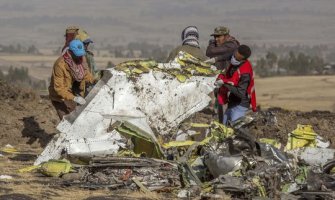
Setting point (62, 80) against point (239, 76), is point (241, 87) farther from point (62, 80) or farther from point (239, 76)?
point (62, 80)

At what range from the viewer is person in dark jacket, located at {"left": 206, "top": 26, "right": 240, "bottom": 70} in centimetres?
1315

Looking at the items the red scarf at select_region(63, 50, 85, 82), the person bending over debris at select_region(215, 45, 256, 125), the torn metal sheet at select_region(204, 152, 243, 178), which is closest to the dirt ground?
the person bending over debris at select_region(215, 45, 256, 125)

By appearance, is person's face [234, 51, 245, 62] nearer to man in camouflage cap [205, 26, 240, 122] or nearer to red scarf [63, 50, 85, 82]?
man in camouflage cap [205, 26, 240, 122]

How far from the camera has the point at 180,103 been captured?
1174 centimetres

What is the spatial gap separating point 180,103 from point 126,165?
6.37ft

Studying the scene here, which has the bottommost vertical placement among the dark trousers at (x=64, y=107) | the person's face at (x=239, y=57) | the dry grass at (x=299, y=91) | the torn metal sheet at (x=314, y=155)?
the dry grass at (x=299, y=91)

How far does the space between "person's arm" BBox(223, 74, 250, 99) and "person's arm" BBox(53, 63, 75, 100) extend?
2273mm

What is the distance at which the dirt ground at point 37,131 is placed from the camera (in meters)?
9.59

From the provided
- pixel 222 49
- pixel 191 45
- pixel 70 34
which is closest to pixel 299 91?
pixel 191 45

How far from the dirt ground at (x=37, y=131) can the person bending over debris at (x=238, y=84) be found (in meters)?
0.30

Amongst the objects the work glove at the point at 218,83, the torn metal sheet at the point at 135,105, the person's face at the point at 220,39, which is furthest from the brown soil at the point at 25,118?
the work glove at the point at 218,83

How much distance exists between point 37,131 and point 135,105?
4819 mm

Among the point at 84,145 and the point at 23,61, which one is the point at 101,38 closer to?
the point at 23,61

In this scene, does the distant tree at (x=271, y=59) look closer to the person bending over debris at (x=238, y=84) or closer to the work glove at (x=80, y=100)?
the person bending over debris at (x=238, y=84)
